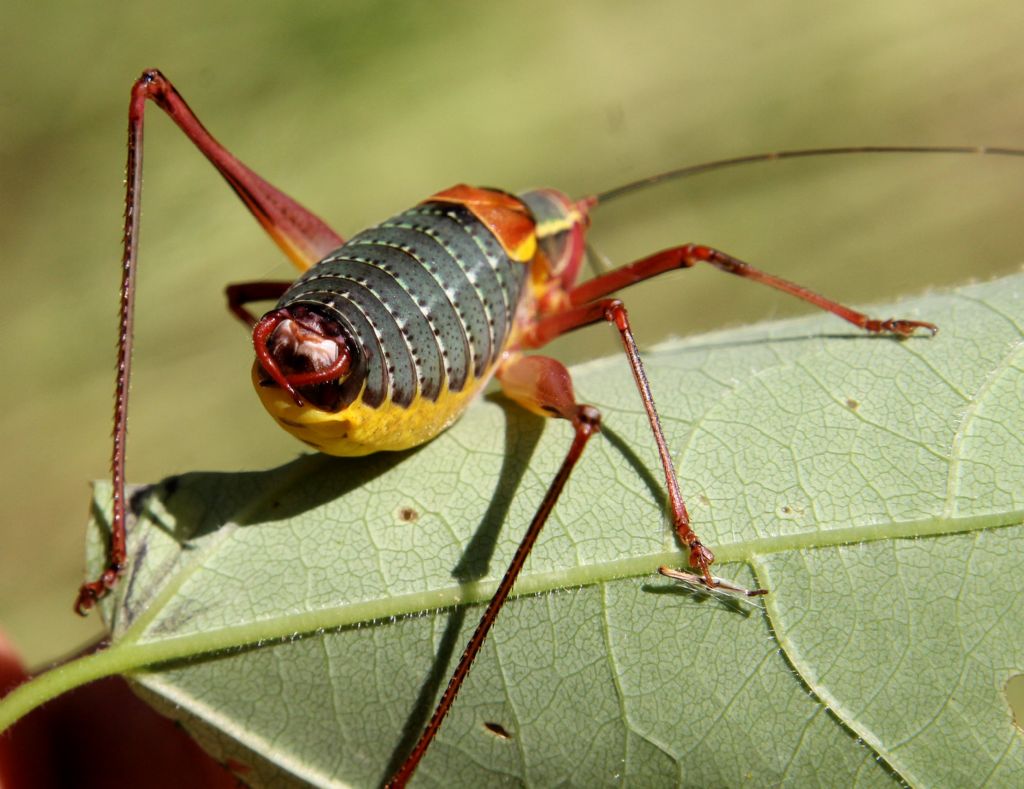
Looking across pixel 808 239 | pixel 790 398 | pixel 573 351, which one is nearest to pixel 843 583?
pixel 790 398

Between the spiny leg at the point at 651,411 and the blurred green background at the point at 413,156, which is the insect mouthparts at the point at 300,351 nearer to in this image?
the spiny leg at the point at 651,411

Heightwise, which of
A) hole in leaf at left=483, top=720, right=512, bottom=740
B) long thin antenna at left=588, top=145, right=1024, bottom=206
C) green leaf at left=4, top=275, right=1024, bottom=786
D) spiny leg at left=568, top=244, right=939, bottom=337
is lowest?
hole in leaf at left=483, top=720, right=512, bottom=740

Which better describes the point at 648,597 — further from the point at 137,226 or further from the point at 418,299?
the point at 137,226

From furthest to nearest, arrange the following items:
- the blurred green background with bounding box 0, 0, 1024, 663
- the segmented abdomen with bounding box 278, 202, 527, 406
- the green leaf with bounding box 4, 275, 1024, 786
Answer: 1. the blurred green background with bounding box 0, 0, 1024, 663
2. the segmented abdomen with bounding box 278, 202, 527, 406
3. the green leaf with bounding box 4, 275, 1024, 786

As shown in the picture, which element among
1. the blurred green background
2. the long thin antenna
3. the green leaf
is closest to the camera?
the green leaf

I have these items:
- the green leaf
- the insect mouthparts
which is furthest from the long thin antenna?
the insect mouthparts

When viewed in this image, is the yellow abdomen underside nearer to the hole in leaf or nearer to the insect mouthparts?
the insect mouthparts

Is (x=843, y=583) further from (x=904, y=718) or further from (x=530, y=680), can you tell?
(x=530, y=680)

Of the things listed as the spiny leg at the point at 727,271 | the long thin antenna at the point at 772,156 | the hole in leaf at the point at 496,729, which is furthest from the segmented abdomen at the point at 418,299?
the hole in leaf at the point at 496,729
